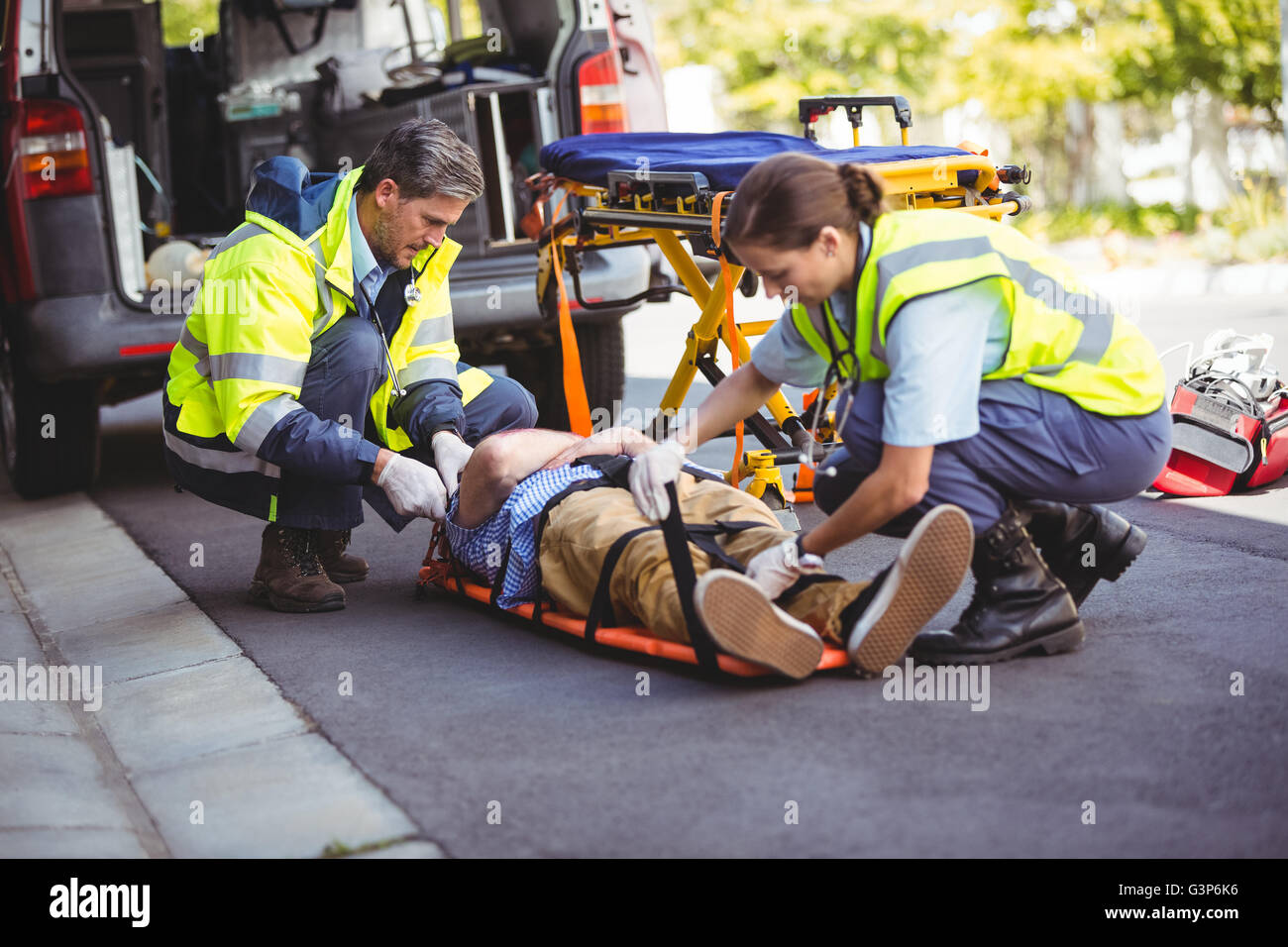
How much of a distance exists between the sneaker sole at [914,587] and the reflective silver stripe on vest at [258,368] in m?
1.66

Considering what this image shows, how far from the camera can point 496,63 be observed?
6.45m

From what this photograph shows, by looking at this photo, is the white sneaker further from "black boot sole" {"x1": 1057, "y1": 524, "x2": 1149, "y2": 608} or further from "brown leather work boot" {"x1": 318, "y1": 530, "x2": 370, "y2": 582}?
"brown leather work boot" {"x1": 318, "y1": 530, "x2": 370, "y2": 582}

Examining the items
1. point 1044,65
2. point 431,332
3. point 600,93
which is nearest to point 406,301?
point 431,332

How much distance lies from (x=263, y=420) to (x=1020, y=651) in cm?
193

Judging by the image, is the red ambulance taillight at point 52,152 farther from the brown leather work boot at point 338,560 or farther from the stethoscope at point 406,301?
the brown leather work boot at point 338,560

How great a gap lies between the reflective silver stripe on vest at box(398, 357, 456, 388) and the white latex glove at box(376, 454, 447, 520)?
20.2 inches

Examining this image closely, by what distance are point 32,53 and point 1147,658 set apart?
13.6ft

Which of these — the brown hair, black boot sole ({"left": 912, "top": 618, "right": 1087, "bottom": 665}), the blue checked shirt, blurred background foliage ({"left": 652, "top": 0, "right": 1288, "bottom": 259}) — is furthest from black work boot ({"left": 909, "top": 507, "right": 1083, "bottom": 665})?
blurred background foliage ({"left": 652, "top": 0, "right": 1288, "bottom": 259})

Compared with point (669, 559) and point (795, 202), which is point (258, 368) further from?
point (795, 202)

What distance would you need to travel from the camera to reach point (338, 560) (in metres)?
4.30

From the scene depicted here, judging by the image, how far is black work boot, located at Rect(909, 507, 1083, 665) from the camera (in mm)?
3045

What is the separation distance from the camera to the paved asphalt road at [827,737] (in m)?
2.29
